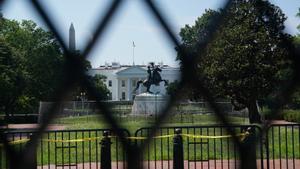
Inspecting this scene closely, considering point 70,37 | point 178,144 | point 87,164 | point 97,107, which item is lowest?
point 87,164

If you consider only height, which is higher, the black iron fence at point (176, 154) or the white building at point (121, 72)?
the white building at point (121, 72)

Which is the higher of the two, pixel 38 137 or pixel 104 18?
pixel 104 18

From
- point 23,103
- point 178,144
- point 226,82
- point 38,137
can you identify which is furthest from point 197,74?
point 23,103

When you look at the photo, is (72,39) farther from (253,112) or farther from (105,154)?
(253,112)

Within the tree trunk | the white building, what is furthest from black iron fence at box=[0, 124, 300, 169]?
the tree trunk

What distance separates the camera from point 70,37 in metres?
0.89

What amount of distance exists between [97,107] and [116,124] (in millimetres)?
55

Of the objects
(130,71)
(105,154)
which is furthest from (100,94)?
(130,71)

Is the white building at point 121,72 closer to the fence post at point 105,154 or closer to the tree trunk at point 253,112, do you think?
the fence post at point 105,154

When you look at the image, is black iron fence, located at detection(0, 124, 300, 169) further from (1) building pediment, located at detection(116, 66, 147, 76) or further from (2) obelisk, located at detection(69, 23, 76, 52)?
(1) building pediment, located at detection(116, 66, 147, 76)

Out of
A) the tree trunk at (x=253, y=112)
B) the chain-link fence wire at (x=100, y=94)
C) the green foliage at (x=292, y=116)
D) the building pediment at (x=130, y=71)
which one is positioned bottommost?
the green foliage at (x=292, y=116)

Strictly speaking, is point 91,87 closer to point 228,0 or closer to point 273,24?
point 228,0

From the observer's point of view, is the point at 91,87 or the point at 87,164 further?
the point at 87,164

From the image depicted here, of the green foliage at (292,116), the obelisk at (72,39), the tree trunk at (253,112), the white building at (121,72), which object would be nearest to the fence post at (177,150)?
the white building at (121,72)
